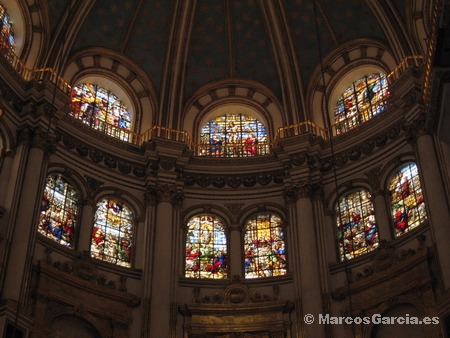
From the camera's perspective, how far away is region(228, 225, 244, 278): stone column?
26.9 m

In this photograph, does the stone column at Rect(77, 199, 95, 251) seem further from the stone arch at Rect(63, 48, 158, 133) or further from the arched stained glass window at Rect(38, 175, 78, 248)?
the stone arch at Rect(63, 48, 158, 133)

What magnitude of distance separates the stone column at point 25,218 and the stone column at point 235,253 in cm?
731

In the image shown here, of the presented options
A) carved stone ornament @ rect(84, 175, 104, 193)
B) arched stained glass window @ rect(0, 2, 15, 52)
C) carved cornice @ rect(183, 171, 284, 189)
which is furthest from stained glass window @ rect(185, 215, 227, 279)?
arched stained glass window @ rect(0, 2, 15, 52)

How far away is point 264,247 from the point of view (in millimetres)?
27422

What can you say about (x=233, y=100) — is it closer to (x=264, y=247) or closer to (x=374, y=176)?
(x=264, y=247)

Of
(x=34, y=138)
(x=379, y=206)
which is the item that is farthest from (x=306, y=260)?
(x=34, y=138)

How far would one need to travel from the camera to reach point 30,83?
2611 cm

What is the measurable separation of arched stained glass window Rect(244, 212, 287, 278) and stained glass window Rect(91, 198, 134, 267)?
437 centimetres

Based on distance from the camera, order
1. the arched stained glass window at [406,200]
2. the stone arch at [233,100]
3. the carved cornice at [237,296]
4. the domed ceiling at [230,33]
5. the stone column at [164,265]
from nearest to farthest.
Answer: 1. the stone column at [164,265]
2. the arched stained glass window at [406,200]
3. the carved cornice at [237,296]
4. the domed ceiling at [230,33]
5. the stone arch at [233,100]

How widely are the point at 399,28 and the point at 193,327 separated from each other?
13558 millimetres

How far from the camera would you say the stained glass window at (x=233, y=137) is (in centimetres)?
3038

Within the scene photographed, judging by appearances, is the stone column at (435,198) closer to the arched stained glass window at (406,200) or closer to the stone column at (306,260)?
the arched stained glass window at (406,200)

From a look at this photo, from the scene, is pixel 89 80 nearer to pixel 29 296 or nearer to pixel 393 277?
pixel 29 296

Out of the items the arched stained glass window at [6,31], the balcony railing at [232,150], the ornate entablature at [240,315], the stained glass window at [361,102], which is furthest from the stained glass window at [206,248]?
the arched stained glass window at [6,31]
